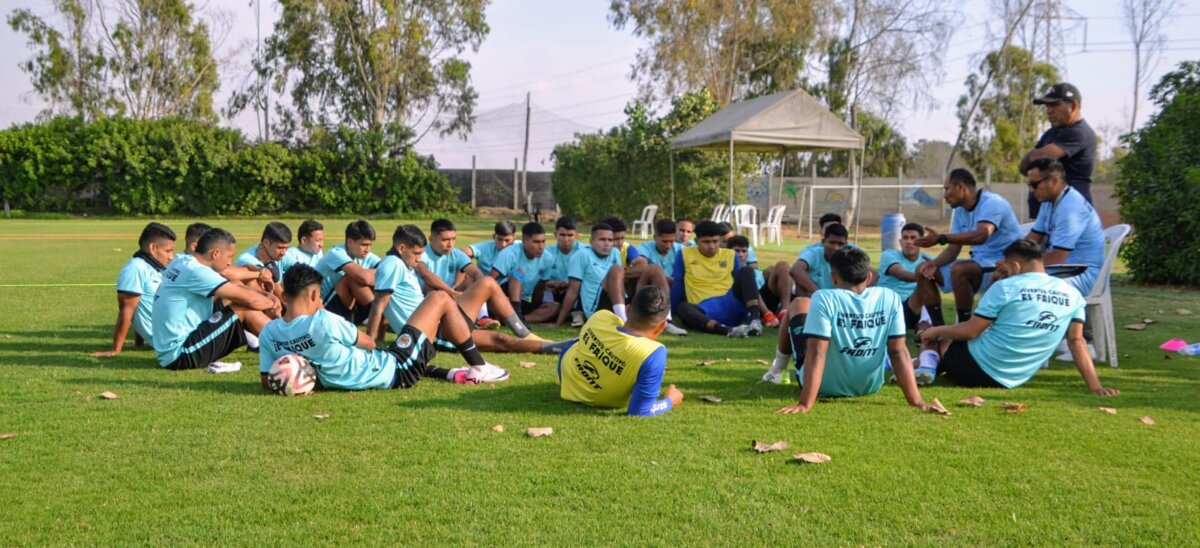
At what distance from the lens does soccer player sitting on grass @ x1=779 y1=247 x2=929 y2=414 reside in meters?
5.84

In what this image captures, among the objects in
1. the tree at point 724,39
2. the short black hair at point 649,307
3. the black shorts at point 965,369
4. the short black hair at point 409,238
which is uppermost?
the tree at point 724,39

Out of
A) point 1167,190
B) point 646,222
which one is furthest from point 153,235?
point 646,222

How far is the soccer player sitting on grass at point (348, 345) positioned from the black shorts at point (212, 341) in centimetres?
107

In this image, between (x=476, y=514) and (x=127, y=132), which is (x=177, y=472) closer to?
(x=476, y=514)

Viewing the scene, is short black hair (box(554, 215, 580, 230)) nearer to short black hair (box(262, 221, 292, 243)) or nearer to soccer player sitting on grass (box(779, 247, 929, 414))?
short black hair (box(262, 221, 292, 243))

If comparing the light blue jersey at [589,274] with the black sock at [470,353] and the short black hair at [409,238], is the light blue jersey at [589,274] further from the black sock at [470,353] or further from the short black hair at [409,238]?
the black sock at [470,353]

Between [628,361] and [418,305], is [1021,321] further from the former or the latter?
[418,305]

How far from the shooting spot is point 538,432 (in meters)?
5.40

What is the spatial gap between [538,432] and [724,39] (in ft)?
Result: 134

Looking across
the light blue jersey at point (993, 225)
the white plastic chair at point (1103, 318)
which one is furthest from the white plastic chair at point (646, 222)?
the white plastic chair at point (1103, 318)

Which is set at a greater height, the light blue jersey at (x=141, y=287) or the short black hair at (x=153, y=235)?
the short black hair at (x=153, y=235)

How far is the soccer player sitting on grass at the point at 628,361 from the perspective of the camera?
5699 mm

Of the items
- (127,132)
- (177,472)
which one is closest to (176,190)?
(127,132)

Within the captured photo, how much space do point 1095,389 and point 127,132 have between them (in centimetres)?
4004
